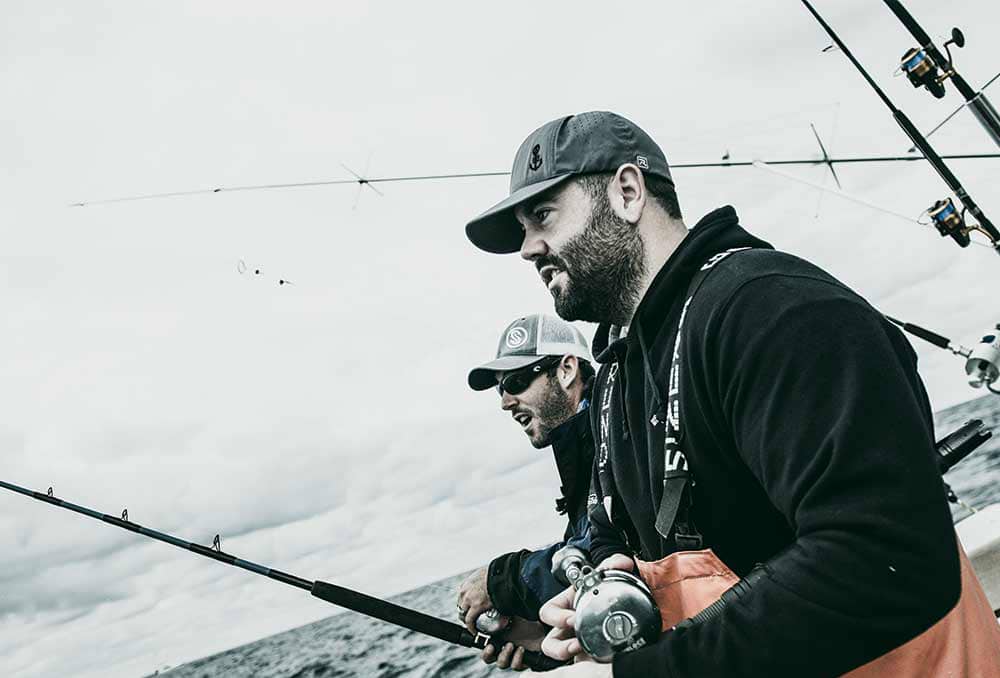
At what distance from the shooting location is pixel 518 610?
12.1 feet

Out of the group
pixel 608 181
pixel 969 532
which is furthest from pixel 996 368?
pixel 608 181

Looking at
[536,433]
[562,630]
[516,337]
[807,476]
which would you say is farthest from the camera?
[516,337]

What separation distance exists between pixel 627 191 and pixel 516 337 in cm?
270

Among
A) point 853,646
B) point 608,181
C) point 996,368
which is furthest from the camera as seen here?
point 996,368

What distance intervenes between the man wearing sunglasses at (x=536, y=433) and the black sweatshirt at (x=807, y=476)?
1.66 m

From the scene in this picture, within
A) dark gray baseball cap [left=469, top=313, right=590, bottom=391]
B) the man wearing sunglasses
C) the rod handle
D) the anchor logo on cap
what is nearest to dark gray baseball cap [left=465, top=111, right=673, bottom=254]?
the anchor logo on cap

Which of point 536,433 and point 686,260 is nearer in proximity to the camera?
point 686,260

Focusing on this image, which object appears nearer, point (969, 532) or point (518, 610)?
point (518, 610)

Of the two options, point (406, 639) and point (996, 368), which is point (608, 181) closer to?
point (996, 368)

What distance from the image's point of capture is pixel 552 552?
3.78 meters

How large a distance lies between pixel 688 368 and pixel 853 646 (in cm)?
56

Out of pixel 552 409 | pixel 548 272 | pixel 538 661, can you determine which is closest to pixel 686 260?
pixel 548 272

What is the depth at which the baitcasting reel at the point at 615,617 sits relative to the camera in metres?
1.53

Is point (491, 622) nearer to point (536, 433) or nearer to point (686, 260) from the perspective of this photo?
point (536, 433)
